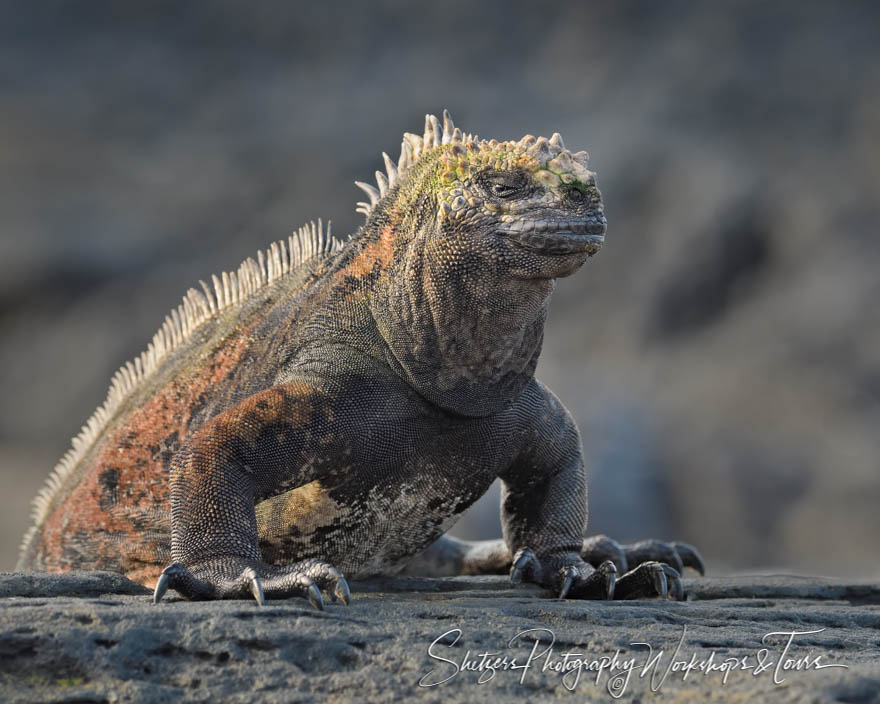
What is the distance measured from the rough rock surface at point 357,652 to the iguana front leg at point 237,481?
13 centimetres

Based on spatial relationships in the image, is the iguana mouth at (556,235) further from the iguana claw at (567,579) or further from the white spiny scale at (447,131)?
the iguana claw at (567,579)

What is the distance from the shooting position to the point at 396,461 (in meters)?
3.57

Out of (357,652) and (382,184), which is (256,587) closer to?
(357,652)

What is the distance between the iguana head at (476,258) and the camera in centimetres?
328

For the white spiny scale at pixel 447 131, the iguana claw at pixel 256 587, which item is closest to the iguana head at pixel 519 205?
the white spiny scale at pixel 447 131

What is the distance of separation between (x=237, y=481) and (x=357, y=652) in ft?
3.26

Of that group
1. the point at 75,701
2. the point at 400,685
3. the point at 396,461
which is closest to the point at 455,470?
the point at 396,461

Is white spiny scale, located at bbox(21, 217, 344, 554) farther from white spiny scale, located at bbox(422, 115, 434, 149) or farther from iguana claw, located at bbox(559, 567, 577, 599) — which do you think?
iguana claw, located at bbox(559, 567, 577, 599)

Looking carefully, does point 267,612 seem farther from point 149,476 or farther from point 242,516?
point 149,476

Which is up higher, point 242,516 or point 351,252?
point 351,252

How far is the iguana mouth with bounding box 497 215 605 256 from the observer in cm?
322

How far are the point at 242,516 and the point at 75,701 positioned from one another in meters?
1.09

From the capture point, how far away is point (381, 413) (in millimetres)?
3506

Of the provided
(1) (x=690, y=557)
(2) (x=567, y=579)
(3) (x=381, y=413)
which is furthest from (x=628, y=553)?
(3) (x=381, y=413)
